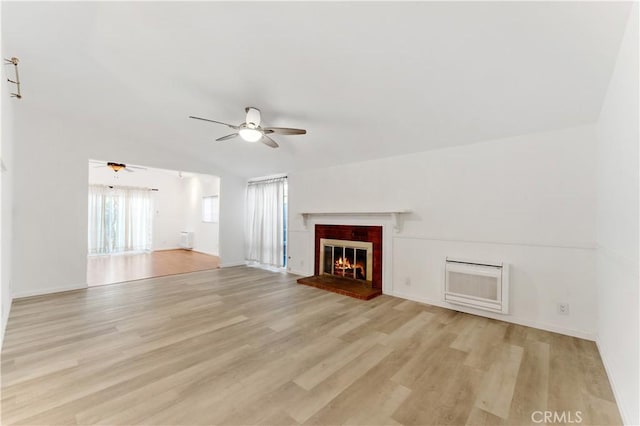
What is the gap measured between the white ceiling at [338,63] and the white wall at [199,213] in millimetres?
4986

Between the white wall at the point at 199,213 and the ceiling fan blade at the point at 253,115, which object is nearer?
the ceiling fan blade at the point at 253,115

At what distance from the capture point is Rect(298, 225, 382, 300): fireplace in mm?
4367

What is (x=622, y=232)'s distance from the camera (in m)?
1.76

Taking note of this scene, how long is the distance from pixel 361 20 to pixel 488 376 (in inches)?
114

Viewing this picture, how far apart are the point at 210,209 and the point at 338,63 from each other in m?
7.71

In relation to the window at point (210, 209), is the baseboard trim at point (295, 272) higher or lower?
lower

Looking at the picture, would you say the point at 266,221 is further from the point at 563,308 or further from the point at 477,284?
the point at 563,308

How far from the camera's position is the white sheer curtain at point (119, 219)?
7.95 meters

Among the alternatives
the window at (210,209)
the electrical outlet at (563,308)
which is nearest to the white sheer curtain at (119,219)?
the window at (210,209)

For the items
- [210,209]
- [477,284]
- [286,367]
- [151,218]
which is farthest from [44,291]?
[477,284]

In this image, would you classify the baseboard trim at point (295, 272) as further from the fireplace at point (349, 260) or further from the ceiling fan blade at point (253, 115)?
the ceiling fan blade at point (253, 115)

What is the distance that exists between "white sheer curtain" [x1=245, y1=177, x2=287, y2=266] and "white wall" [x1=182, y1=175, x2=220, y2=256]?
228 centimetres

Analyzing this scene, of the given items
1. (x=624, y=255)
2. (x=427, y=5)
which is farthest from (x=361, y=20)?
(x=624, y=255)

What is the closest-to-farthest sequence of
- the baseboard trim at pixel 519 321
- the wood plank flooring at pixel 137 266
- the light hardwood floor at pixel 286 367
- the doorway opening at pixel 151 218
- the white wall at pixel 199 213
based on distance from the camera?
the light hardwood floor at pixel 286 367 < the baseboard trim at pixel 519 321 < the wood plank flooring at pixel 137 266 < the doorway opening at pixel 151 218 < the white wall at pixel 199 213
